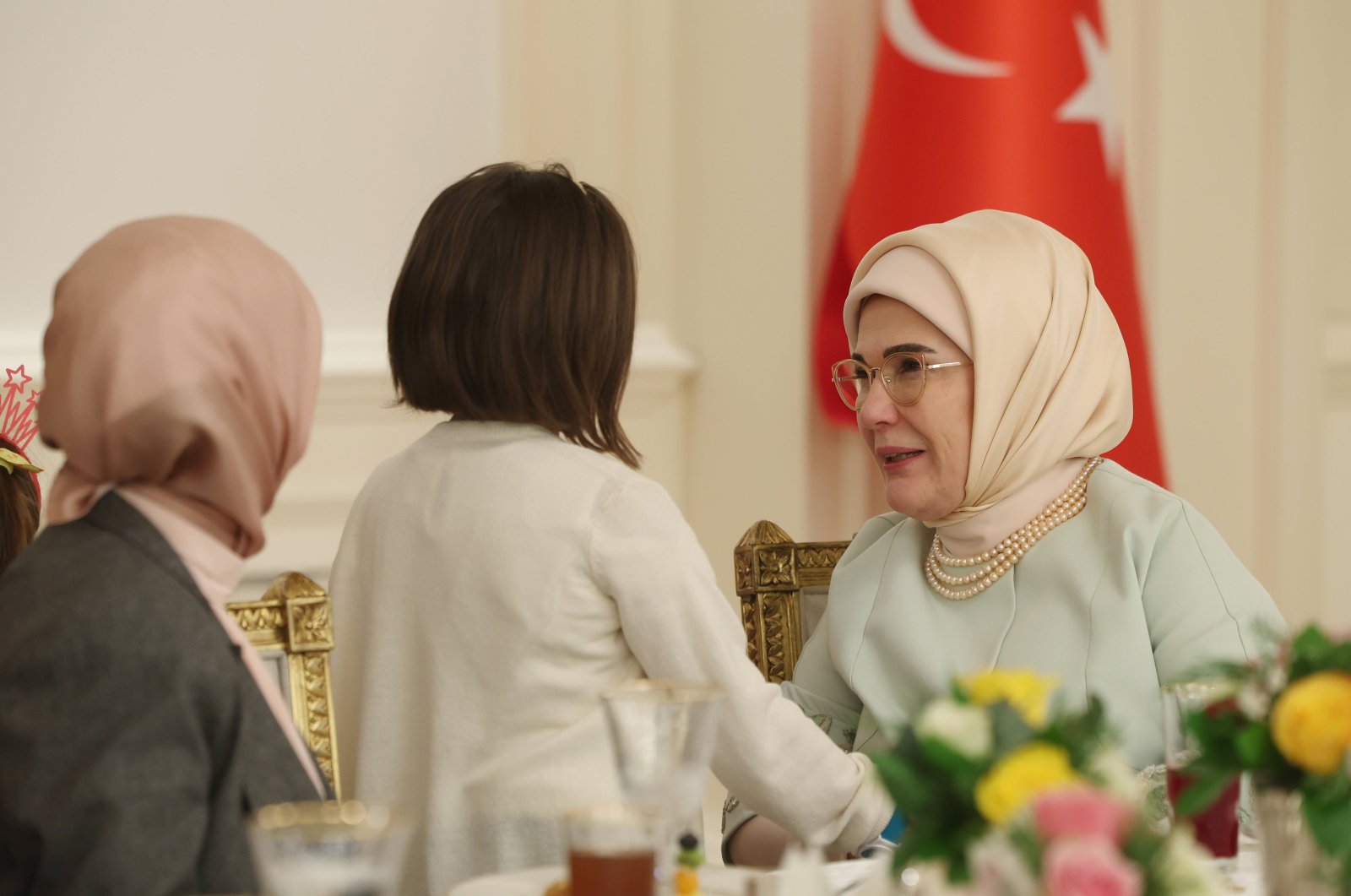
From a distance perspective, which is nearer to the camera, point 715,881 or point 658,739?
point 658,739

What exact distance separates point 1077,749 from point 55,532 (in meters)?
0.93

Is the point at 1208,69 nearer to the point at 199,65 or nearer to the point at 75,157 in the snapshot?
the point at 199,65

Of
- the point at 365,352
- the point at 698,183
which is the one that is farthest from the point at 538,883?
the point at 698,183

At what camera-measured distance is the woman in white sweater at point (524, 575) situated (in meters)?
1.73

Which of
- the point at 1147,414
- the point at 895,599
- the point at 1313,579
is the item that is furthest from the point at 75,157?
the point at 1313,579

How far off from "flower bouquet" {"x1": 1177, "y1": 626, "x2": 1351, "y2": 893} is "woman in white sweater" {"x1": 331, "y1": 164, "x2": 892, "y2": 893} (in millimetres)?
636

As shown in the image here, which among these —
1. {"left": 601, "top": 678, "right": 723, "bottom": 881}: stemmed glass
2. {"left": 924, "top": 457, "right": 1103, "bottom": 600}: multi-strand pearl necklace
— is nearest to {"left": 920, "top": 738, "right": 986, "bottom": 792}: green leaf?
{"left": 601, "top": 678, "right": 723, "bottom": 881}: stemmed glass

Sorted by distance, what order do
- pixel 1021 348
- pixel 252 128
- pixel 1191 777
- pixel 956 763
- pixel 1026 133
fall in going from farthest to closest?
pixel 252 128
pixel 1026 133
pixel 1021 348
pixel 1191 777
pixel 956 763

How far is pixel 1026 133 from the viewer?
3180mm

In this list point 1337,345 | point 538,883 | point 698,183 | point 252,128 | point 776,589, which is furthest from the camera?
point 698,183

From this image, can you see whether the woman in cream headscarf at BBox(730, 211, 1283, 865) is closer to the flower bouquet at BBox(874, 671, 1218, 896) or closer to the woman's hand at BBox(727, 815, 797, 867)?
the woman's hand at BBox(727, 815, 797, 867)

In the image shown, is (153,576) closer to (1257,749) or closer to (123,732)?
(123,732)

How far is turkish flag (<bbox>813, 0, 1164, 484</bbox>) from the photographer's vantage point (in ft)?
10.3

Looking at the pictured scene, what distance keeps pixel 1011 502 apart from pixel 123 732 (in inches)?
50.9
